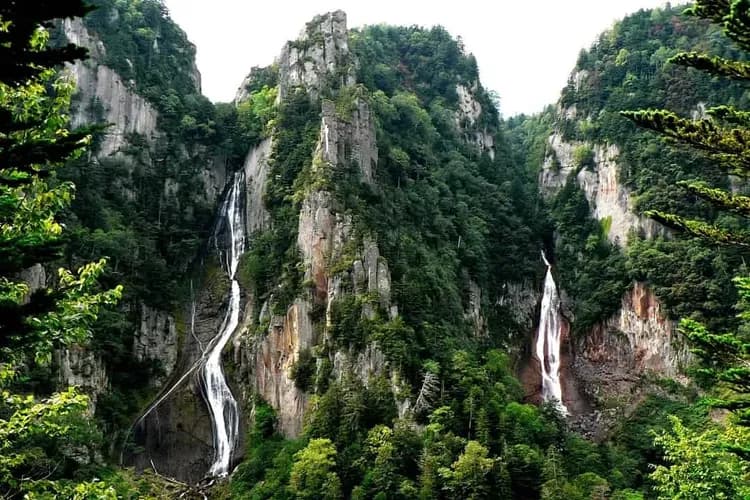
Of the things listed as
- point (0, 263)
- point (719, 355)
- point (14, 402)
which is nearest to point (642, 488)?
point (719, 355)

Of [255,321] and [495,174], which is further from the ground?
[495,174]

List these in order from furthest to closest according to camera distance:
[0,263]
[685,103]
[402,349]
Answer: [685,103] → [402,349] → [0,263]

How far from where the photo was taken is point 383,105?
6009cm

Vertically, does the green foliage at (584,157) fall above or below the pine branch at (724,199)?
above

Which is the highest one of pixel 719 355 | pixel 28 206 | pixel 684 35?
pixel 684 35

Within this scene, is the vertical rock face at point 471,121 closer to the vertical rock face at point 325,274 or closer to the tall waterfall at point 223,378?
the vertical rock face at point 325,274

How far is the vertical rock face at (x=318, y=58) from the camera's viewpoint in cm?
5562

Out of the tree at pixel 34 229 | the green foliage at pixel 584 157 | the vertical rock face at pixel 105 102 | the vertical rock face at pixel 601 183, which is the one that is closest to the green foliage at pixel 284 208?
the vertical rock face at pixel 105 102

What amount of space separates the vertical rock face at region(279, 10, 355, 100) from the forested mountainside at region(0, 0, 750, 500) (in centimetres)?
26

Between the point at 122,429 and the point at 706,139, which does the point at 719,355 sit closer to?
the point at 706,139

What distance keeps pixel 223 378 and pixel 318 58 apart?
96.6 feet

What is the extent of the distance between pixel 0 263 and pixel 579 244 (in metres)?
59.8

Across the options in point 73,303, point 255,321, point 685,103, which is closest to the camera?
point 73,303

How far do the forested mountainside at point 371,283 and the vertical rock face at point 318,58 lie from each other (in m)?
0.26
